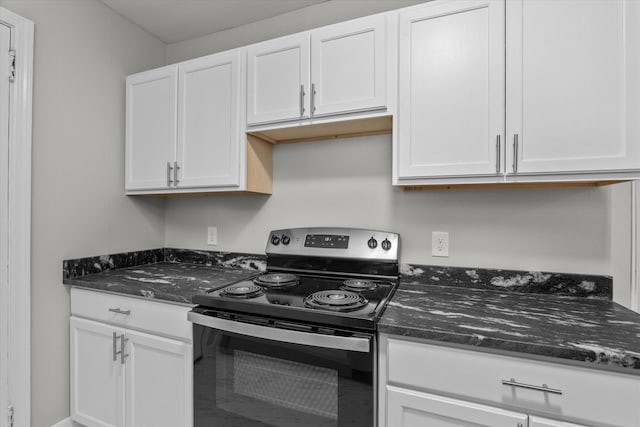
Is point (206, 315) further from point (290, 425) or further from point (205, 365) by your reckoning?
point (290, 425)

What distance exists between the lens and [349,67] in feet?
4.99

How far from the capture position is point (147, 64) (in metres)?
2.27

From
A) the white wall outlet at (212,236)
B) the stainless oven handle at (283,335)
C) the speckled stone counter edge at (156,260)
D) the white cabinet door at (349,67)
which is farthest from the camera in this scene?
the white wall outlet at (212,236)

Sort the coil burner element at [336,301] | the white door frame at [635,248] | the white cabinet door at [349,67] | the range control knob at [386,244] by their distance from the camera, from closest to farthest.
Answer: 1. the coil burner element at [336,301]
2. the white door frame at [635,248]
3. the white cabinet door at [349,67]
4. the range control knob at [386,244]

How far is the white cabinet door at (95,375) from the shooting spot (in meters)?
1.62

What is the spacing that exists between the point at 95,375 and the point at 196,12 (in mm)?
2174

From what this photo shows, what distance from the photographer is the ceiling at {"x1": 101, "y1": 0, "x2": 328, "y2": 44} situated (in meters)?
1.93

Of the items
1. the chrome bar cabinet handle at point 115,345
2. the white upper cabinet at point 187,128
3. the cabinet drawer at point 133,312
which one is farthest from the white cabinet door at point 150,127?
the chrome bar cabinet handle at point 115,345

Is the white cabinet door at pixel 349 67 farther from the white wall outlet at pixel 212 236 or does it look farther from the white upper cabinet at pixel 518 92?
the white wall outlet at pixel 212 236

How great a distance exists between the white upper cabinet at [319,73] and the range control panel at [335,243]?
645 mm

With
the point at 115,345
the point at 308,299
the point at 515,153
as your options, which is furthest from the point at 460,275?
the point at 115,345

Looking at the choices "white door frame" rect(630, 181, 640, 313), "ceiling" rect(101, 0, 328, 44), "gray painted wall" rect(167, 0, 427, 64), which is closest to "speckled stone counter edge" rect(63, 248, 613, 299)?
"white door frame" rect(630, 181, 640, 313)

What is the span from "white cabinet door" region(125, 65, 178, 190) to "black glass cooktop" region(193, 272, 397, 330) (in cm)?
93

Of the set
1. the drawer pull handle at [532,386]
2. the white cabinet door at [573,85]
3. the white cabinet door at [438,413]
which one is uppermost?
the white cabinet door at [573,85]
